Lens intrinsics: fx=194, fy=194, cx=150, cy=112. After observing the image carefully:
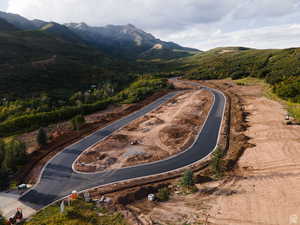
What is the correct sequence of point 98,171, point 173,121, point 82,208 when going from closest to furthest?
1. point 82,208
2. point 98,171
3. point 173,121

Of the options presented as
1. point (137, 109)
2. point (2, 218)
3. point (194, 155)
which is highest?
point (137, 109)

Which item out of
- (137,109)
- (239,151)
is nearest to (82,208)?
(239,151)

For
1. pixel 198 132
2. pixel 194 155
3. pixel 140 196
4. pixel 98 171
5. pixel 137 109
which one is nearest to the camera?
pixel 140 196

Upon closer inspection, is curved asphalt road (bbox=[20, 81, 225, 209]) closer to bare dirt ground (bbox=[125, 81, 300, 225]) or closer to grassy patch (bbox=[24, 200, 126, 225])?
grassy patch (bbox=[24, 200, 126, 225])

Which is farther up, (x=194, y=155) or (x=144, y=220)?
(x=194, y=155)

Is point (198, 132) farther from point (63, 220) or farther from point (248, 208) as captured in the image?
point (63, 220)

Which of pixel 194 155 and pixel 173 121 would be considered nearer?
pixel 194 155
